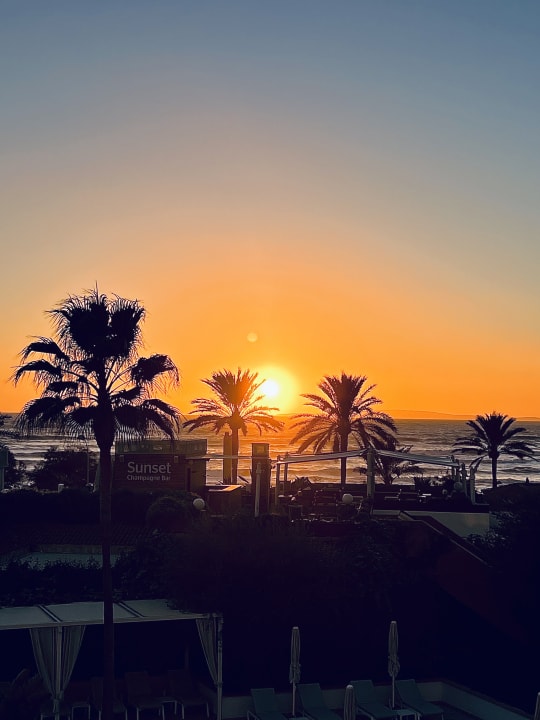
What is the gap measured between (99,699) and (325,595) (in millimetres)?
5772

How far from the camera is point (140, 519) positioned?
27.4 metres

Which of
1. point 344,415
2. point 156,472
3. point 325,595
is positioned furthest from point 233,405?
point 325,595

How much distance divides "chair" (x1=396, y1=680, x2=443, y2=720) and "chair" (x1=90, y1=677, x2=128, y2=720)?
20.6 ft

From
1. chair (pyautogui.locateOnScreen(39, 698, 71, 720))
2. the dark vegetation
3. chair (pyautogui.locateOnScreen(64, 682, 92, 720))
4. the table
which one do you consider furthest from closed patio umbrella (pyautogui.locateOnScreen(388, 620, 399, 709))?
chair (pyautogui.locateOnScreen(39, 698, 71, 720))

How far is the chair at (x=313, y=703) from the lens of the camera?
18655 mm

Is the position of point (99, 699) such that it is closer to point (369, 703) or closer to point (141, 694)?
point (141, 694)

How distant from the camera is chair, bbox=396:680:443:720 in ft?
62.0

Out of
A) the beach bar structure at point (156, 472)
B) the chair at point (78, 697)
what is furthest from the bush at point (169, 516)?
the chair at point (78, 697)

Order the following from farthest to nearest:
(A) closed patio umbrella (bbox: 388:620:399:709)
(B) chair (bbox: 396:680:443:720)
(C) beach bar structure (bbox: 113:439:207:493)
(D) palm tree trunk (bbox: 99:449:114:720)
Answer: (C) beach bar structure (bbox: 113:439:207:493)
(A) closed patio umbrella (bbox: 388:620:399:709)
(B) chair (bbox: 396:680:443:720)
(D) palm tree trunk (bbox: 99:449:114:720)

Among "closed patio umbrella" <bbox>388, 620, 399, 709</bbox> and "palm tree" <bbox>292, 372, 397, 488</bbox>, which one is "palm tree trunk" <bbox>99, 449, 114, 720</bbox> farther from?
"palm tree" <bbox>292, 372, 397, 488</bbox>

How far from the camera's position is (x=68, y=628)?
1780 cm

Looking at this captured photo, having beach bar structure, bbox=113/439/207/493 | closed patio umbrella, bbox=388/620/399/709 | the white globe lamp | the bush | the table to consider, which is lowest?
the table

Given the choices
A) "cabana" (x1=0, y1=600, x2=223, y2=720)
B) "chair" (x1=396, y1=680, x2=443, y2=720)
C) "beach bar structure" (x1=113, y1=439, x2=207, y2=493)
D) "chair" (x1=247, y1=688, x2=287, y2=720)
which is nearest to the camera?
"cabana" (x1=0, y1=600, x2=223, y2=720)

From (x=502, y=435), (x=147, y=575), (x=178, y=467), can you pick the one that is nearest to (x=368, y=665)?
(x=147, y=575)
